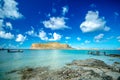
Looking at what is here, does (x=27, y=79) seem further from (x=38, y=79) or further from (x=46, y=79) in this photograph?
(x=46, y=79)

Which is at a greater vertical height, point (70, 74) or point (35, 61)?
point (35, 61)

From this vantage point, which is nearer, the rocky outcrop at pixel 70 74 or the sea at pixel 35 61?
the rocky outcrop at pixel 70 74

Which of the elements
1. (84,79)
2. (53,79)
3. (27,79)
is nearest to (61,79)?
(53,79)

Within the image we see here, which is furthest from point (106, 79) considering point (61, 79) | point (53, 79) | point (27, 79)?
point (27, 79)

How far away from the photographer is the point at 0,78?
15617 millimetres

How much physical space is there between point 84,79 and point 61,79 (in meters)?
2.62

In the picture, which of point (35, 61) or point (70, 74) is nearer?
point (70, 74)

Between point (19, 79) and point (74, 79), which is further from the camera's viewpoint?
point (19, 79)

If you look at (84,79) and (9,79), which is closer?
(84,79)

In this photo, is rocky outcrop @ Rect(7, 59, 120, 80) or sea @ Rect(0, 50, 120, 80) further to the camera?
sea @ Rect(0, 50, 120, 80)

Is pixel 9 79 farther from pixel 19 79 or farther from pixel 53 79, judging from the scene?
pixel 53 79

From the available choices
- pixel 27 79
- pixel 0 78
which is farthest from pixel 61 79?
pixel 0 78

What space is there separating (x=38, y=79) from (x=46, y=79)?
1.09 metres

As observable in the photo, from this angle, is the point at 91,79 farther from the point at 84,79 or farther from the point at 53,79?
the point at 53,79
